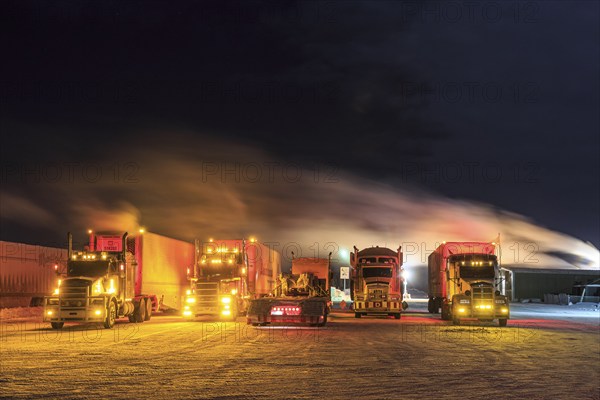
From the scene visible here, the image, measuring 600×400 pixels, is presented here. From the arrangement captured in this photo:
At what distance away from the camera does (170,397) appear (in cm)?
1159

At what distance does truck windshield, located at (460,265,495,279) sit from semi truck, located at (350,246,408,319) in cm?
402

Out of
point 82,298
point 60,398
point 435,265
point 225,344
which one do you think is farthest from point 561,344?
point 435,265

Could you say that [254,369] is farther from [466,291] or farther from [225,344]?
[466,291]

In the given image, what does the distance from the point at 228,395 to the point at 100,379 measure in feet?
10.8

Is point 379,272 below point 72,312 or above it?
above

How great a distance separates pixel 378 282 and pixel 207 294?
9066 mm

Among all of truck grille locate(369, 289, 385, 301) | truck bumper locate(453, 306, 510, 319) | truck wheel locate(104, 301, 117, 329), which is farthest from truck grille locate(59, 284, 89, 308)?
truck bumper locate(453, 306, 510, 319)

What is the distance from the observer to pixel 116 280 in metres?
31.5

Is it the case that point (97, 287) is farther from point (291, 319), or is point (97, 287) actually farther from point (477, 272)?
point (477, 272)

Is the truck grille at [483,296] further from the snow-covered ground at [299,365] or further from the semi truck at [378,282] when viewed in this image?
the snow-covered ground at [299,365]

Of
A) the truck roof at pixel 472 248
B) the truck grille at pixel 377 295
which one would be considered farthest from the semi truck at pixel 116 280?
the truck roof at pixel 472 248

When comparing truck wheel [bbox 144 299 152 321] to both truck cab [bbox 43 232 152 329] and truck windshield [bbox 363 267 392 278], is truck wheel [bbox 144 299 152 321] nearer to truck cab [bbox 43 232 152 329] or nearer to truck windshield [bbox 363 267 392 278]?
truck cab [bbox 43 232 152 329]

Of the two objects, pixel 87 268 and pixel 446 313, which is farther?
pixel 446 313

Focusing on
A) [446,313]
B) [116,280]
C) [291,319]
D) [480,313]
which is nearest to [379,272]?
[446,313]
